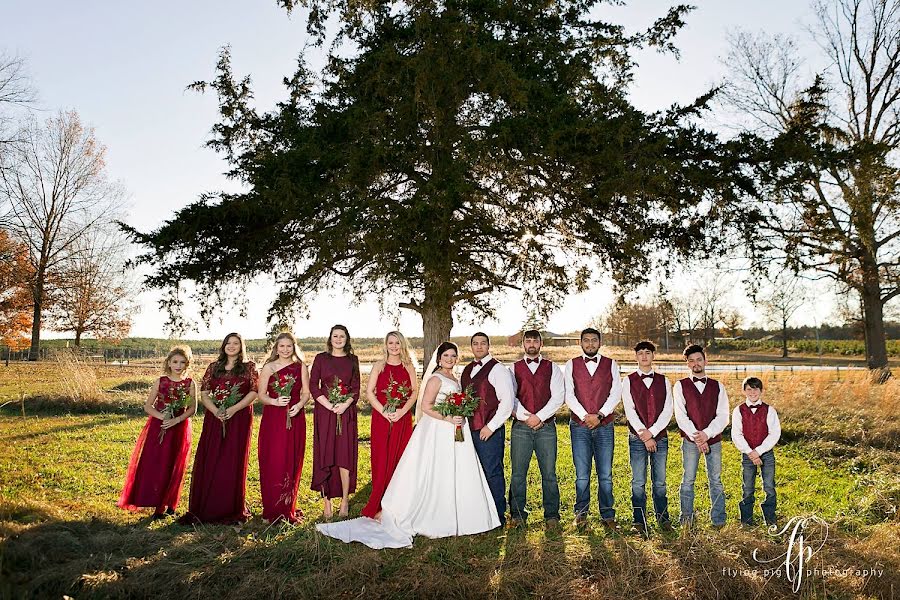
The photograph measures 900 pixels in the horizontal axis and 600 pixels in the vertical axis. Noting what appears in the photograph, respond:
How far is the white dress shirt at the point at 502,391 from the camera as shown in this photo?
7.76 meters

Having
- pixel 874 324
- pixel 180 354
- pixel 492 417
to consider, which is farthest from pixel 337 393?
pixel 874 324

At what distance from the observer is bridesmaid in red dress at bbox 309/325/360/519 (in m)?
8.23

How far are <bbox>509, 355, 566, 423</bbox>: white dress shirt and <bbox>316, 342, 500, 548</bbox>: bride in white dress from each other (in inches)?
28.4

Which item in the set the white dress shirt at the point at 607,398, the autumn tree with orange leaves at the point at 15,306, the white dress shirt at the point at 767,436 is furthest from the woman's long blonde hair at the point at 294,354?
the autumn tree with orange leaves at the point at 15,306

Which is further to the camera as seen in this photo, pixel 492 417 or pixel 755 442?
pixel 492 417

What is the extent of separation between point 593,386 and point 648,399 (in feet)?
2.17

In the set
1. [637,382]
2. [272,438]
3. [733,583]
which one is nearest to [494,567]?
[733,583]

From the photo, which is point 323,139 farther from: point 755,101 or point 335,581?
point 755,101

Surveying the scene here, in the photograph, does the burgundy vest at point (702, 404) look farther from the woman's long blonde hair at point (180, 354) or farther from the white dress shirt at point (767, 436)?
the woman's long blonde hair at point (180, 354)

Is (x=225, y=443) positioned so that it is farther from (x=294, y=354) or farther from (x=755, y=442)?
(x=755, y=442)

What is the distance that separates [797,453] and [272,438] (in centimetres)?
1069

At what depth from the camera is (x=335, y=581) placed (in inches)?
223

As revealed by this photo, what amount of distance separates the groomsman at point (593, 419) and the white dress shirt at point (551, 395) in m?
0.10

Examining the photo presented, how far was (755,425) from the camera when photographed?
762cm
